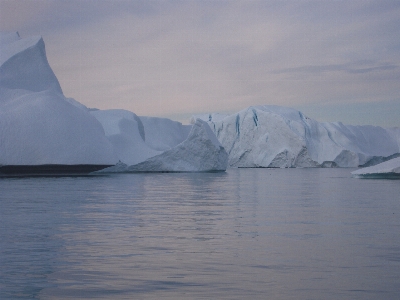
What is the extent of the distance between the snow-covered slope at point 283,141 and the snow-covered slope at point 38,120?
25.8 meters

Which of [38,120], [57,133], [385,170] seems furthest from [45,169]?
[385,170]

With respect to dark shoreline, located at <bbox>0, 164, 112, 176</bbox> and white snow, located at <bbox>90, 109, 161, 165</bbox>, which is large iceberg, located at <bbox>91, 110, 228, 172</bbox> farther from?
dark shoreline, located at <bbox>0, 164, 112, 176</bbox>

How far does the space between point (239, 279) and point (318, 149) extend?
52.6 meters

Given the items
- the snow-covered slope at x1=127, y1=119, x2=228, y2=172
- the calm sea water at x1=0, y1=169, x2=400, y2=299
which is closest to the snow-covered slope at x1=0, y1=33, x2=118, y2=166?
the snow-covered slope at x1=127, y1=119, x2=228, y2=172

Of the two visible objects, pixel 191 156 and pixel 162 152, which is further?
pixel 191 156

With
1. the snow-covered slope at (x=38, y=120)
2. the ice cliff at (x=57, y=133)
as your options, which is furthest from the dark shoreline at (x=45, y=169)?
the snow-covered slope at (x=38, y=120)

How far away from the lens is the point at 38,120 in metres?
26.5

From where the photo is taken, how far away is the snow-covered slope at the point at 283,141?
52.8 meters

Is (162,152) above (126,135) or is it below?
below

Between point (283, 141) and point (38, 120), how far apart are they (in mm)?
30086

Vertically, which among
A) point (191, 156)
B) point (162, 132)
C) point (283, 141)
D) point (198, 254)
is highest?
point (162, 132)

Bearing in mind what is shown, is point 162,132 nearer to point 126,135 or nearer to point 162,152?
point 126,135

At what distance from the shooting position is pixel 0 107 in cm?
2738

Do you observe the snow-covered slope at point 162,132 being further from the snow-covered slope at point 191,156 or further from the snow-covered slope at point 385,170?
the snow-covered slope at point 385,170
